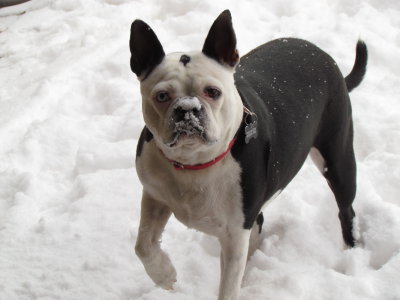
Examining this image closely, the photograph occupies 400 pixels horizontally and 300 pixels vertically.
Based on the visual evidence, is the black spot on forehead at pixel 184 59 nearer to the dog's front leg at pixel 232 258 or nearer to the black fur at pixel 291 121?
the black fur at pixel 291 121

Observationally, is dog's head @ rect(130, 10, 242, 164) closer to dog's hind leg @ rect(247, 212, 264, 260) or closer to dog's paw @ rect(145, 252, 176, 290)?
dog's paw @ rect(145, 252, 176, 290)

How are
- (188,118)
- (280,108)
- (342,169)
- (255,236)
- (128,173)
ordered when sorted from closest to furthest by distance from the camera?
(188,118) < (280,108) < (342,169) < (255,236) < (128,173)

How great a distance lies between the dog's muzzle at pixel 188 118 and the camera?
6.53 ft

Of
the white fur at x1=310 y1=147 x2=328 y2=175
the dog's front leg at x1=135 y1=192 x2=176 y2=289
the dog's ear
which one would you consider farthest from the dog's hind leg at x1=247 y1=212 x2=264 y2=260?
the dog's ear

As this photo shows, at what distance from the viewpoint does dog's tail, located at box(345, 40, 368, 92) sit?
3.34 m

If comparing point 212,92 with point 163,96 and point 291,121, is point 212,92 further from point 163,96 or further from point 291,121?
point 291,121

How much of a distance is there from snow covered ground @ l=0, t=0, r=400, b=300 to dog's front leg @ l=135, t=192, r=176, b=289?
332mm

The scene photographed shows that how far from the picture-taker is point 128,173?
3.86 meters

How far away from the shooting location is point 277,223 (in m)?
3.45

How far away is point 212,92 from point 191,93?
79 mm

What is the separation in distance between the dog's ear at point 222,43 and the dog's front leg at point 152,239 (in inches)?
27.7

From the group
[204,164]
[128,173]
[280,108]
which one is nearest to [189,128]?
[204,164]

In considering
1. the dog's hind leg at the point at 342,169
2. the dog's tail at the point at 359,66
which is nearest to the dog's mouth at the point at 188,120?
the dog's hind leg at the point at 342,169

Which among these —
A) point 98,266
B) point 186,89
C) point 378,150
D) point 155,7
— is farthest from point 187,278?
point 155,7
